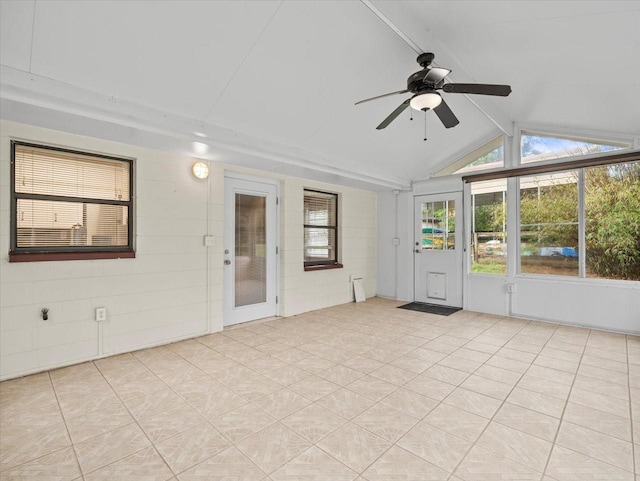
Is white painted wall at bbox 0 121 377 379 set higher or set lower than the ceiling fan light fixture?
lower

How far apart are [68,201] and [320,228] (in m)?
3.60

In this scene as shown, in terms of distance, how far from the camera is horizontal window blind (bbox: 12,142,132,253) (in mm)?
2988

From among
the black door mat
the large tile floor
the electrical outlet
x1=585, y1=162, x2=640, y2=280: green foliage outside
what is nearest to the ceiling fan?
the large tile floor

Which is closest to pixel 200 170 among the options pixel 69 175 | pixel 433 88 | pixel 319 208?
pixel 69 175

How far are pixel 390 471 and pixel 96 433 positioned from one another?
A: 1.82 meters

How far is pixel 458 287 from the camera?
5.79 metres

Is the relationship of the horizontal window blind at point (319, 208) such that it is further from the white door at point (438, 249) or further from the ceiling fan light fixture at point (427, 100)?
the ceiling fan light fixture at point (427, 100)

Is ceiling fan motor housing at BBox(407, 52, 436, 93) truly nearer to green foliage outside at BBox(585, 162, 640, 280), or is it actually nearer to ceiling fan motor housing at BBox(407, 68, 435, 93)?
ceiling fan motor housing at BBox(407, 68, 435, 93)

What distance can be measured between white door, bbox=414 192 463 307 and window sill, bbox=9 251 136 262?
4696 mm

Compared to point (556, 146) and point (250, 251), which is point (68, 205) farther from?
point (556, 146)

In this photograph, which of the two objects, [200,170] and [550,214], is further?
[550,214]

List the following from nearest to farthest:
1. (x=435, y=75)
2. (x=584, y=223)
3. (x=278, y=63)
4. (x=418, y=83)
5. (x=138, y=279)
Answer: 1. (x=435, y=75)
2. (x=418, y=83)
3. (x=278, y=63)
4. (x=138, y=279)
5. (x=584, y=223)

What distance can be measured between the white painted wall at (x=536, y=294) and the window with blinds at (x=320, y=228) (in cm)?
124

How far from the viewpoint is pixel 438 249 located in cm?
602
